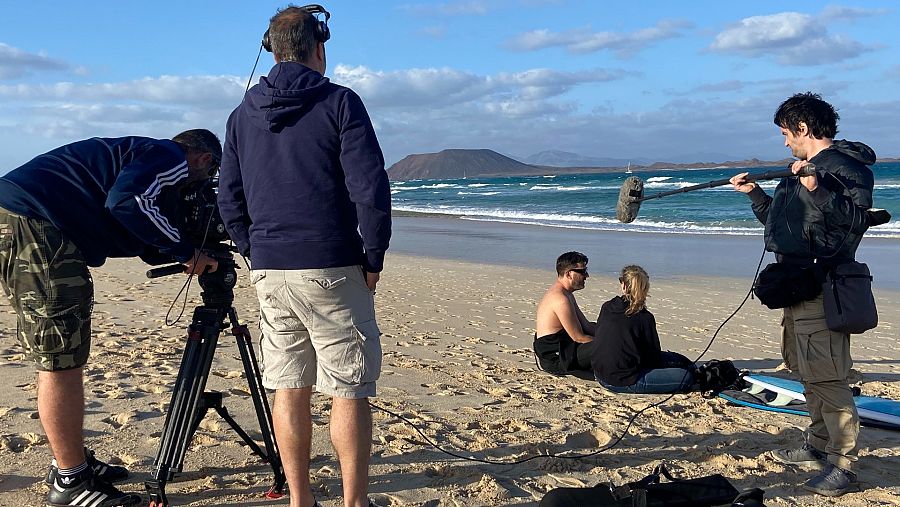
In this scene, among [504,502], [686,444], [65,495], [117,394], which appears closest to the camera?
[65,495]

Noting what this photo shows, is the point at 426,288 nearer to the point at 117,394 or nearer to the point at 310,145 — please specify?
the point at 117,394

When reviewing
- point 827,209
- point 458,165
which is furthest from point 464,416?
point 458,165

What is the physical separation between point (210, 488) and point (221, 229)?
3.94 ft

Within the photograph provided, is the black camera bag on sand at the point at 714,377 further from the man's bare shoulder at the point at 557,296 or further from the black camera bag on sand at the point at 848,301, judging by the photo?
the black camera bag on sand at the point at 848,301

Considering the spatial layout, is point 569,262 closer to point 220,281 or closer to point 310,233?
point 220,281

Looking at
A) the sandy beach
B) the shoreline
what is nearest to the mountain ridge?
the shoreline

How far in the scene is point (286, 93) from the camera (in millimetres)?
2705

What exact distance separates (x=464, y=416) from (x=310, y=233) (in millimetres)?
2284

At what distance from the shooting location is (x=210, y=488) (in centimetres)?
345

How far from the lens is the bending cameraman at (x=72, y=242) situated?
3.03 m

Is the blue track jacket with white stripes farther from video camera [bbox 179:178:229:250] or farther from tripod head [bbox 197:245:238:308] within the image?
tripod head [bbox 197:245:238:308]

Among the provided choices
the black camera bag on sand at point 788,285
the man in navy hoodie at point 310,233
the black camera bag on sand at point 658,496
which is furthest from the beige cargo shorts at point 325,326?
the black camera bag on sand at point 788,285

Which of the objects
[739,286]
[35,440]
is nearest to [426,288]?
[739,286]

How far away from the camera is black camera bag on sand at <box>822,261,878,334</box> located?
3.58 m
